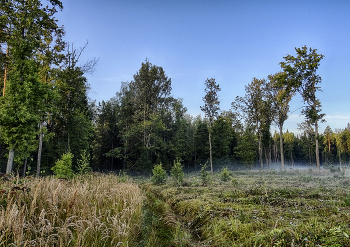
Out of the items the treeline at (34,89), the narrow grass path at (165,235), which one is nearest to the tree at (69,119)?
the treeline at (34,89)

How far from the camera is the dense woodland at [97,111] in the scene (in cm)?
1187

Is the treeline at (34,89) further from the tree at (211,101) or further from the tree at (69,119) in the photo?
the tree at (211,101)

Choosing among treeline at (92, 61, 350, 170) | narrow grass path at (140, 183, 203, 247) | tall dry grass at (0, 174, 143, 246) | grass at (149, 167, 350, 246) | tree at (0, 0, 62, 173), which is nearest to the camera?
tall dry grass at (0, 174, 143, 246)

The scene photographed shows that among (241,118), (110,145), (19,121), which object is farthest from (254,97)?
(19,121)

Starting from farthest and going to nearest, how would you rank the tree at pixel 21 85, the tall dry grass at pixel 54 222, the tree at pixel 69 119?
the tree at pixel 69 119 → the tree at pixel 21 85 → the tall dry grass at pixel 54 222

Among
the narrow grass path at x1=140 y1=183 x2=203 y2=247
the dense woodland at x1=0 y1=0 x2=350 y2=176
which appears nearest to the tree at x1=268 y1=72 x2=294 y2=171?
the dense woodland at x1=0 y1=0 x2=350 y2=176

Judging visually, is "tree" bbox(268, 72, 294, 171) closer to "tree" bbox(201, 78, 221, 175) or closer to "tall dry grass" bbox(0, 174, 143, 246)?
"tree" bbox(201, 78, 221, 175)

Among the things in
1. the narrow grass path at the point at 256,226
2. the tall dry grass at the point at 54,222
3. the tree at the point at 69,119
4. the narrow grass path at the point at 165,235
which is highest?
the tree at the point at 69,119

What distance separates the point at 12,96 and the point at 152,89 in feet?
65.2

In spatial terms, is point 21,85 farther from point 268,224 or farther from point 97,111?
point 97,111

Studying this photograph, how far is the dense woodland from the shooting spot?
11.9 metres

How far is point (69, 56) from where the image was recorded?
21031 millimetres

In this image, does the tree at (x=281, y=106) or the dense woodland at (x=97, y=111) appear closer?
the dense woodland at (x=97, y=111)

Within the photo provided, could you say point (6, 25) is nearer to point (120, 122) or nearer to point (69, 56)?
point (69, 56)
